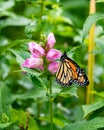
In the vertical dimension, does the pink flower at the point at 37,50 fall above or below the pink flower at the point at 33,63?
above

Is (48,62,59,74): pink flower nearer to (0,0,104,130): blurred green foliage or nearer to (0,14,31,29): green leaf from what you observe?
(0,0,104,130): blurred green foliage

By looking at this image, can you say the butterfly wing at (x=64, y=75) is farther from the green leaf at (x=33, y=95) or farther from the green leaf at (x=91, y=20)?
the green leaf at (x=33, y=95)

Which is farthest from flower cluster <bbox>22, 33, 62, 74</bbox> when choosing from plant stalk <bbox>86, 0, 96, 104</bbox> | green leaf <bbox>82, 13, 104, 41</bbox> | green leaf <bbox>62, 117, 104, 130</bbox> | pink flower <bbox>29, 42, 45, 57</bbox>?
plant stalk <bbox>86, 0, 96, 104</bbox>

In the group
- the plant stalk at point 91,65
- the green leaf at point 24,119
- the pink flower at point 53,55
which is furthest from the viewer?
the plant stalk at point 91,65

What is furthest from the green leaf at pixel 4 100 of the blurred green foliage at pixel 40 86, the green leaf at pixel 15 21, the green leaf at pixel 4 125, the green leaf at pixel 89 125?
the green leaf at pixel 15 21

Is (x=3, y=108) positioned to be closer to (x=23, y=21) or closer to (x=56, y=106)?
(x=56, y=106)

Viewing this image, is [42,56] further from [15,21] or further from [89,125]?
[15,21]

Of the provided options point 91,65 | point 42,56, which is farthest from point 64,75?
point 91,65
